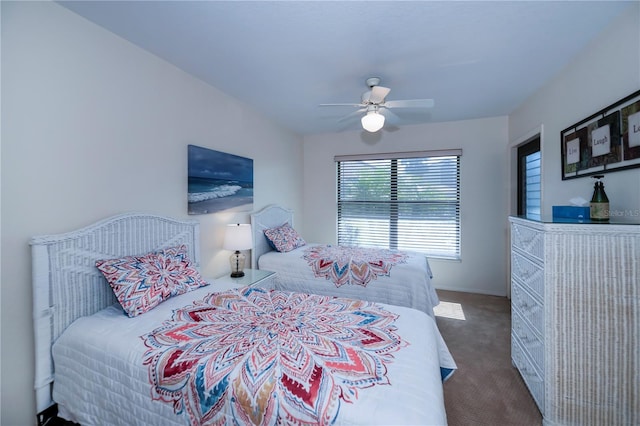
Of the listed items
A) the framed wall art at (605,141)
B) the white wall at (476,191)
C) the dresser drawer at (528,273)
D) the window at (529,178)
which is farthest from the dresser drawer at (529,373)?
the white wall at (476,191)

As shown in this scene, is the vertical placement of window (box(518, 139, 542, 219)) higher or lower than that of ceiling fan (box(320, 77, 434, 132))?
lower

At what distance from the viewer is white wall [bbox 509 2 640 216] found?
169cm

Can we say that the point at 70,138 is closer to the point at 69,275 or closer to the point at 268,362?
the point at 69,275

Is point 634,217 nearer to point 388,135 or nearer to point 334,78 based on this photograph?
point 334,78

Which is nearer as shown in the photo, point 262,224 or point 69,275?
point 69,275

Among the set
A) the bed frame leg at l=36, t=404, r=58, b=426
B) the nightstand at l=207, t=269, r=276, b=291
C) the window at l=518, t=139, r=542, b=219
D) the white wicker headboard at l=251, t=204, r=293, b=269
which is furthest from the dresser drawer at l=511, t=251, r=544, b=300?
the bed frame leg at l=36, t=404, r=58, b=426

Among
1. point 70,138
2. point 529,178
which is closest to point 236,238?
point 70,138

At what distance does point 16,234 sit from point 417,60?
297cm

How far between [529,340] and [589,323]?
1.53 feet

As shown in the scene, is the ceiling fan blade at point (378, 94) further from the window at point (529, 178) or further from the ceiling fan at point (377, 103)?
the window at point (529, 178)

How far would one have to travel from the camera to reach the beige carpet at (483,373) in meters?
1.80

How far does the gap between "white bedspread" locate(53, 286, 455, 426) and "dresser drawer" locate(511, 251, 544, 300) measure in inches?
28.0

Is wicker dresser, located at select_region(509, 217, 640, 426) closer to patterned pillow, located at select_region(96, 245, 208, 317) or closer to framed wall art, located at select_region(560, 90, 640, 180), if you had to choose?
framed wall art, located at select_region(560, 90, 640, 180)

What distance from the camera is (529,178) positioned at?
3.52 m
